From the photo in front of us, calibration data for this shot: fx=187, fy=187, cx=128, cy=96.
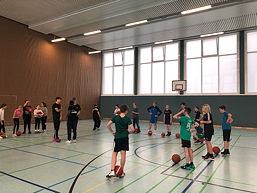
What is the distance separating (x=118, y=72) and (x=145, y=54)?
3550 millimetres

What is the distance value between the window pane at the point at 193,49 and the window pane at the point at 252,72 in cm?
375

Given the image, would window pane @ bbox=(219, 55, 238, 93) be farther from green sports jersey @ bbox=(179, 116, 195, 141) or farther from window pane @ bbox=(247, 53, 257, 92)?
green sports jersey @ bbox=(179, 116, 195, 141)

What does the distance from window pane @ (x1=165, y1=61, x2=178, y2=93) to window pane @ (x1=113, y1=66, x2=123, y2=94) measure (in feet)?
16.6

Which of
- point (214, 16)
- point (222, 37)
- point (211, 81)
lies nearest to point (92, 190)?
point (214, 16)

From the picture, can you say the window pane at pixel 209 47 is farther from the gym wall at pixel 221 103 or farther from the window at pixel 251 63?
the gym wall at pixel 221 103

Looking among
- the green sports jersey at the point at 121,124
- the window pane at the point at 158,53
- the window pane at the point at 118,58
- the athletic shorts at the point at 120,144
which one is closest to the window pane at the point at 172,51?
the window pane at the point at 158,53

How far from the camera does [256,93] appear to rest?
1391cm

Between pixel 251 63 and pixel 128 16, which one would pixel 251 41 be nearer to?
pixel 251 63

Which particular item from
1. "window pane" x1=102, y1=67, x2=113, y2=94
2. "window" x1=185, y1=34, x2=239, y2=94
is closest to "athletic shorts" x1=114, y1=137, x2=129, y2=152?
"window" x1=185, y1=34, x2=239, y2=94

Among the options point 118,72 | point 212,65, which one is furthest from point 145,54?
point 212,65

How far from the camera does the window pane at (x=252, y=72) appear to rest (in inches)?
554

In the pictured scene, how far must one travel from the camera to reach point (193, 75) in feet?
53.4

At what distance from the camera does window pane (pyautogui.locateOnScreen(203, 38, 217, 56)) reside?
608 inches

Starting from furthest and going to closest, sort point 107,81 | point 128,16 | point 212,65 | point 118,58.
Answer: point 107,81, point 118,58, point 212,65, point 128,16
